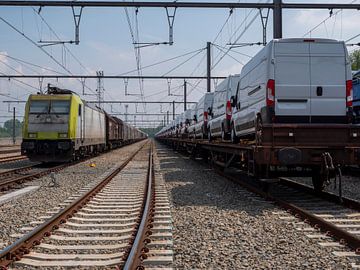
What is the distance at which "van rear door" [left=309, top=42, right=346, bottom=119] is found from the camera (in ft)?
28.9

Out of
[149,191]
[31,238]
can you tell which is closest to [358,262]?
[31,238]

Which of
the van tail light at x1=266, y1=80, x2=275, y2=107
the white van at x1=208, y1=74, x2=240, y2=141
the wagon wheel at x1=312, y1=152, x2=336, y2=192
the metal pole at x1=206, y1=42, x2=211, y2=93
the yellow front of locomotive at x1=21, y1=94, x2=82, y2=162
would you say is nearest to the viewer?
the wagon wheel at x1=312, y1=152, x2=336, y2=192

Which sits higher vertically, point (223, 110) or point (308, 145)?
point (223, 110)

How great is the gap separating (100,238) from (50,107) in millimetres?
14188

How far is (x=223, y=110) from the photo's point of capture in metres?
15.2

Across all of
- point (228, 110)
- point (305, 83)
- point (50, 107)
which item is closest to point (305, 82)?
point (305, 83)

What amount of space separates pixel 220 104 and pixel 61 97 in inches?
290

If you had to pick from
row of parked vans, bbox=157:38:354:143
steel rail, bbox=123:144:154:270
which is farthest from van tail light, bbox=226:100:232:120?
steel rail, bbox=123:144:154:270

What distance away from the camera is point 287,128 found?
837cm

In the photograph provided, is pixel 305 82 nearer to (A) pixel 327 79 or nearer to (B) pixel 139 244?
(A) pixel 327 79

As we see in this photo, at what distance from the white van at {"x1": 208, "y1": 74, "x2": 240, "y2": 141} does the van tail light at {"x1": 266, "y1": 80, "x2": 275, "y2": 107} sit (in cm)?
511

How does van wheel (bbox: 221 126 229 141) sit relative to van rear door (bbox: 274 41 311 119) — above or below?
below

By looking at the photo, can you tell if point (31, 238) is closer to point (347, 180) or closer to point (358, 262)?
point (358, 262)

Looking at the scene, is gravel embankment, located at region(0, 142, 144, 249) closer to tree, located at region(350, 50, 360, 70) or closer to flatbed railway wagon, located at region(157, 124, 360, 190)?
flatbed railway wagon, located at region(157, 124, 360, 190)
